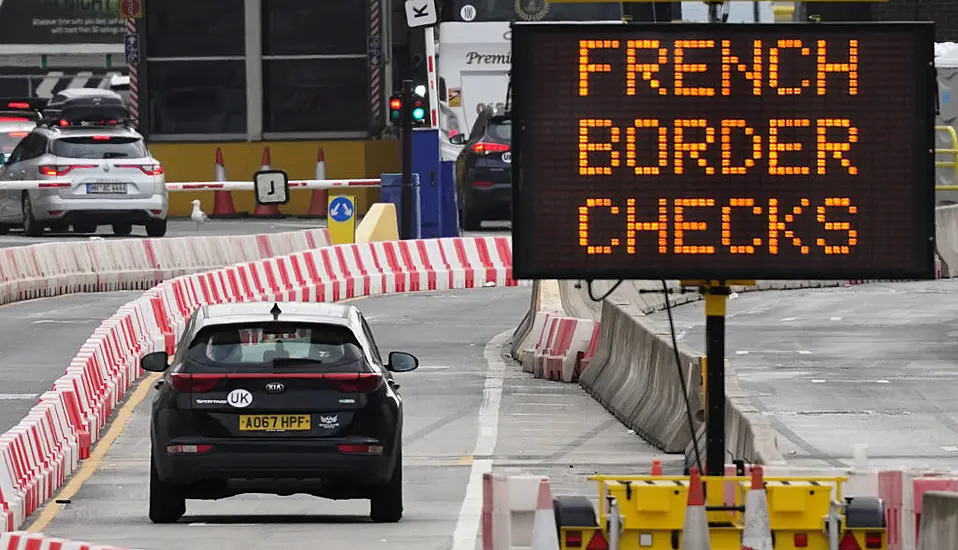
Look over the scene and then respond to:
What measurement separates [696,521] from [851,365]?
1443cm

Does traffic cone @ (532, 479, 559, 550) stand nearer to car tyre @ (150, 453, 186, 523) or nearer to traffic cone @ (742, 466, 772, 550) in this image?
traffic cone @ (742, 466, 772, 550)

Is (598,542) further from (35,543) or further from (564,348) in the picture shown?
(564,348)

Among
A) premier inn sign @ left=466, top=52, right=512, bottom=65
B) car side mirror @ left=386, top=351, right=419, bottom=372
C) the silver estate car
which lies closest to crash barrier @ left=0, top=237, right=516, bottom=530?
car side mirror @ left=386, top=351, right=419, bottom=372

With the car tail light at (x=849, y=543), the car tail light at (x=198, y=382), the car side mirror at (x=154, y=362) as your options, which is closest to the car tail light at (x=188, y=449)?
the car tail light at (x=198, y=382)

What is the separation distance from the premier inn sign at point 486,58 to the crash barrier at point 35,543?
33.6 meters

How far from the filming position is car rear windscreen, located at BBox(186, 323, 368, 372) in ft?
49.8

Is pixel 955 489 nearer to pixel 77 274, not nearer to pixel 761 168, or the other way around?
pixel 761 168

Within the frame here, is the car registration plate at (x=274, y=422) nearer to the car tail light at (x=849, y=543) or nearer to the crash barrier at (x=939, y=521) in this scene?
the car tail light at (x=849, y=543)

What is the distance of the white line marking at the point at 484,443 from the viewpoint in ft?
47.3

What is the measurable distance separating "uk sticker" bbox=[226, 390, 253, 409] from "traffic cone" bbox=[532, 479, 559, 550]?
409 centimetres

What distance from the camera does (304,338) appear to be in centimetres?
1570

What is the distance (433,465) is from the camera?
18.4 metres

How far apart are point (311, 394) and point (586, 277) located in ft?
12.3

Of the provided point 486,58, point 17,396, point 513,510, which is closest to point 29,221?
point 486,58
